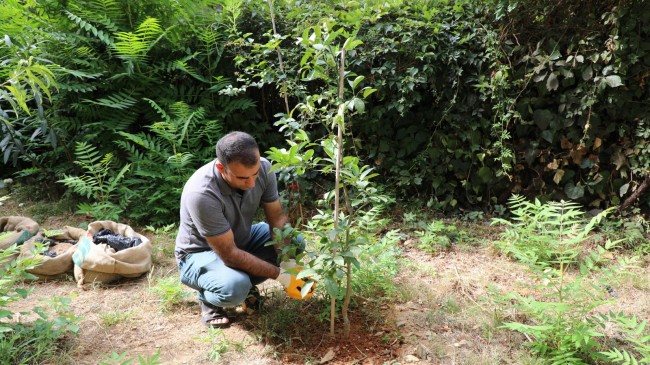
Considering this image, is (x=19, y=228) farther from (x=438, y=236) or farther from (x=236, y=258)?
(x=438, y=236)

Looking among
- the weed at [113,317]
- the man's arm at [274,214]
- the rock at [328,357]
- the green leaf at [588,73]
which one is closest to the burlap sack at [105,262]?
the weed at [113,317]

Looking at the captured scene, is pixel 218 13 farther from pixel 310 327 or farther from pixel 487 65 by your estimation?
pixel 310 327

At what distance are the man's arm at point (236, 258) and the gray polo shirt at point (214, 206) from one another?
1.6 inches

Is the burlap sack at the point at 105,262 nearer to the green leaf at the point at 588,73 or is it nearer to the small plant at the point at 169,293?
the small plant at the point at 169,293

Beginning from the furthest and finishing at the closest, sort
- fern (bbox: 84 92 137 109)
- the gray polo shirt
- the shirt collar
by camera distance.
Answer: fern (bbox: 84 92 137 109) → the shirt collar → the gray polo shirt

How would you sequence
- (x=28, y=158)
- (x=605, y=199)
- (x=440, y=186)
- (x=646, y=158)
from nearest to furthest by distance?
(x=646, y=158), (x=605, y=199), (x=440, y=186), (x=28, y=158)

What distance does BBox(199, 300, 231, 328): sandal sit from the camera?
96.4 inches

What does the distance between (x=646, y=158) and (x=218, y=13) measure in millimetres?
3995

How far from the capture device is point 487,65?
362 cm

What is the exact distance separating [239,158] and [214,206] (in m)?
0.31

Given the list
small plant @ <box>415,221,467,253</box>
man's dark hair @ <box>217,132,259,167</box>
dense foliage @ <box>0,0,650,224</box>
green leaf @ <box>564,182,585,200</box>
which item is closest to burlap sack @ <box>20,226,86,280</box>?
dense foliage @ <box>0,0,650,224</box>

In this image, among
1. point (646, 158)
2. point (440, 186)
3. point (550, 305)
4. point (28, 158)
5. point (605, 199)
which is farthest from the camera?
point (28, 158)

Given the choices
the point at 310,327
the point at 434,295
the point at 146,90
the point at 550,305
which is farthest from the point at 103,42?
the point at 550,305

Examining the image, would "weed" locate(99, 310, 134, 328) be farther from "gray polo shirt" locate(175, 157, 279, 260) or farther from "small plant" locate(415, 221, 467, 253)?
"small plant" locate(415, 221, 467, 253)
